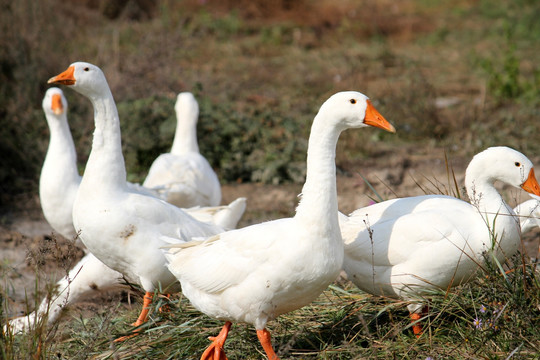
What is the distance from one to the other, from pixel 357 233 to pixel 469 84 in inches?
307

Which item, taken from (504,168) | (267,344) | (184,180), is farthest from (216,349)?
(184,180)

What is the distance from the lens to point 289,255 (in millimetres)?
3766

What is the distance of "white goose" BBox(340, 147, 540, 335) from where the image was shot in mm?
4133

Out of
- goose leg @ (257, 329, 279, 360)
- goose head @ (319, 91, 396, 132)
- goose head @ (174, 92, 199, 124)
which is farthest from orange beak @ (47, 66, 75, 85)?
goose head @ (174, 92, 199, 124)

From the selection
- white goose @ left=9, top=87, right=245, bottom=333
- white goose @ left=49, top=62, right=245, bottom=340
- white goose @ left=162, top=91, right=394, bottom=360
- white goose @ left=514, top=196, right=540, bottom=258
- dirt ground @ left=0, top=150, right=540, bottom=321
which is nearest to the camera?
white goose @ left=162, top=91, right=394, bottom=360

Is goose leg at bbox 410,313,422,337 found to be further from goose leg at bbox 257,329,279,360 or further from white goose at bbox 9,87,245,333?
white goose at bbox 9,87,245,333

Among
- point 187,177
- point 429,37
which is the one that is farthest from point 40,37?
point 429,37

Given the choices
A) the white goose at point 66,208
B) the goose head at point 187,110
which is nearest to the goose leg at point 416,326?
the white goose at point 66,208

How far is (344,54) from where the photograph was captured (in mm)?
12586

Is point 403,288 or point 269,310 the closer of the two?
point 269,310

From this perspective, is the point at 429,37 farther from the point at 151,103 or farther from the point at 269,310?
the point at 269,310

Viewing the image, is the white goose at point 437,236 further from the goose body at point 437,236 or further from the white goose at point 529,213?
the white goose at point 529,213

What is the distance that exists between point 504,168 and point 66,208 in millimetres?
3766

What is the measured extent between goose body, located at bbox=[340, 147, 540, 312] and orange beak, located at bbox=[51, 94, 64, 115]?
10.8ft
